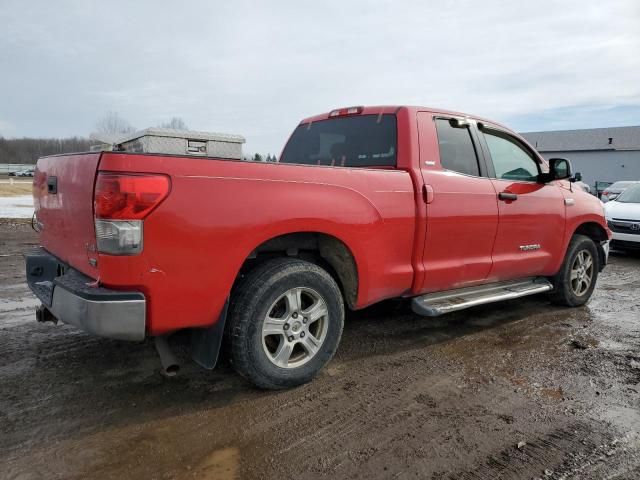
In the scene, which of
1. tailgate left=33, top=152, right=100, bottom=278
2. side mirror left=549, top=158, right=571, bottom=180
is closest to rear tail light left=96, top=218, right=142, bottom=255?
tailgate left=33, top=152, right=100, bottom=278

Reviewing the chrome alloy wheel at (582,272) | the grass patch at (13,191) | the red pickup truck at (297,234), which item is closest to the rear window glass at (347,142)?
the red pickup truck at (297,234)

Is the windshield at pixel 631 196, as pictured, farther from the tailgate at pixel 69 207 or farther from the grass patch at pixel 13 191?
the grass patch at pixel 13 191

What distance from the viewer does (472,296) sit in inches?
158

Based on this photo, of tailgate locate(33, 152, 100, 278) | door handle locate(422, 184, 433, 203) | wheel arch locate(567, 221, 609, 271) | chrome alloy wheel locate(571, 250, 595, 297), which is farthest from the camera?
wheel arch locate(567, 221, 609, 271)

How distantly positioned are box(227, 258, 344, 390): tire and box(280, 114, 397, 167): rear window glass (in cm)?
130

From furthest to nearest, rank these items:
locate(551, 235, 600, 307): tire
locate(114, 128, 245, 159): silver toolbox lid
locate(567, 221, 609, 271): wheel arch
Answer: locate(567, 221, 609, 271): wheel arch → locate(551, 235, 600, 307): tire → locate(114, 128, 245, 159): silver toolbox lid

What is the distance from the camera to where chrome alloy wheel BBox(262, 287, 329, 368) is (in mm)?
2908

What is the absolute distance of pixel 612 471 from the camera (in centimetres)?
228

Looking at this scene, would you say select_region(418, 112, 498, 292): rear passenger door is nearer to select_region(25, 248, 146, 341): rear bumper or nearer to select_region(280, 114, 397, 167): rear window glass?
select_region(280, 114, 397, 167): rear window glass

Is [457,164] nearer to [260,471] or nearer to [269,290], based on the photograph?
[269,290]

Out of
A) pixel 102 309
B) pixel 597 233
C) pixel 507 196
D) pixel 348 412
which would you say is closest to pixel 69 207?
pixel 102 309

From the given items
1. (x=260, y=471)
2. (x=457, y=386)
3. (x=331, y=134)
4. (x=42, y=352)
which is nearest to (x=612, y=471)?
(x=457, y=386)

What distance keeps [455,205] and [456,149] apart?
0.58 meters

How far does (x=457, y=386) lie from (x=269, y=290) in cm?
150
